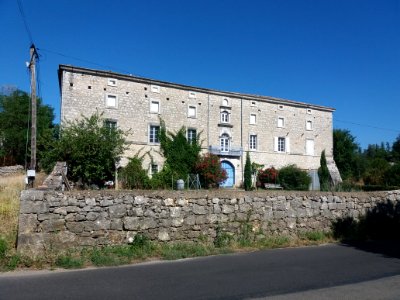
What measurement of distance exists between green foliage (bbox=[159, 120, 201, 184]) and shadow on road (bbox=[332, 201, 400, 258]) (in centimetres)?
2151

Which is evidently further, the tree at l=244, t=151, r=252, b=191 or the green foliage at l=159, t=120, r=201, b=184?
the tree at l=244, t=151, r=252, b=191

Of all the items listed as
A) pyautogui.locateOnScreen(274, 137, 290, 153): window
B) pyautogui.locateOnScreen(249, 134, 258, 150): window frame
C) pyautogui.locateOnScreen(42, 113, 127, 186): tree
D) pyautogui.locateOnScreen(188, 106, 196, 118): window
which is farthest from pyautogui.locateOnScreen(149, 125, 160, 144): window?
pyautogui.locateOnScreen(274, 137, 290, 153): window

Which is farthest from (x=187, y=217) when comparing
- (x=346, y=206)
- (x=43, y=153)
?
(x=43, y=153)

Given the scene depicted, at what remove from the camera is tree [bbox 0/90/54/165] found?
34500mm

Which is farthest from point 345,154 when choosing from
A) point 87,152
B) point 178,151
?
point 87,152

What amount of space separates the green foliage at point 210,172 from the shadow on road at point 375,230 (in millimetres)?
19458

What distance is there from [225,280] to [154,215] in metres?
3.12

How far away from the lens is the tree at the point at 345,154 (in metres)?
50.5

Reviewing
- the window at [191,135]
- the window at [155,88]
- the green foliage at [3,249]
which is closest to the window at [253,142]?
the window at [191,135]

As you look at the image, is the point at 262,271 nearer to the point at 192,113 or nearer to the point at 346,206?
the point at 346,206

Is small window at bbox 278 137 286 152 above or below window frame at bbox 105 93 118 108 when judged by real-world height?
below

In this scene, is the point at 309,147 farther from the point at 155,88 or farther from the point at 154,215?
the point at 154,215

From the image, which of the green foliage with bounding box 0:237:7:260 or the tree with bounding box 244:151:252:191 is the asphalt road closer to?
the green foliage with bounding box 0:237:7:260

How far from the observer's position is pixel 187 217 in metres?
9.41
